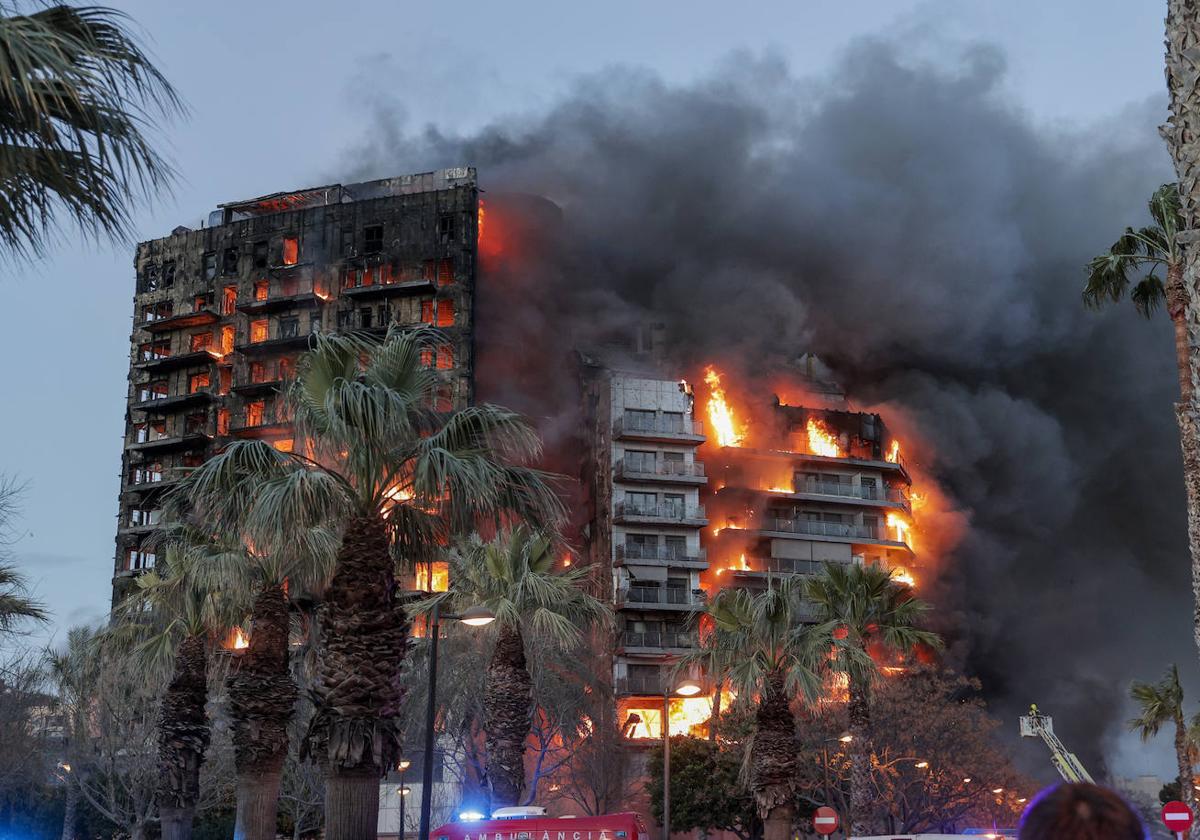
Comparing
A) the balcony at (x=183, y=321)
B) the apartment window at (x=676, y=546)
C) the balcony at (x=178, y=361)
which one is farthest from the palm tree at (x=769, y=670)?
the balcony at (x=183, y=321)

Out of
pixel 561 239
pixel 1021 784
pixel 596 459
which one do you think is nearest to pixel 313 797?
pixel 1021 784

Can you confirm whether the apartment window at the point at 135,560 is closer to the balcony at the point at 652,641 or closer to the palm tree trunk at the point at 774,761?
the balcony at the point at 652,641

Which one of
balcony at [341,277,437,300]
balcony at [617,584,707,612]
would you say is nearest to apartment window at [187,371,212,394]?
balcony at [341,277,437,300]

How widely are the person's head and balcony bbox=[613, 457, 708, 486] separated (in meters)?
90.8

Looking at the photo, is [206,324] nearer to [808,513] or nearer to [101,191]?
[808,513]

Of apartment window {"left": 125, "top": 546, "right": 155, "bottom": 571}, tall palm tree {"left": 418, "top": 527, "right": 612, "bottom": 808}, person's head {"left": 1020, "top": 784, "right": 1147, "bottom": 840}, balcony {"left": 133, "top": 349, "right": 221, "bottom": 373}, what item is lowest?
person's head {"left": 1020, "top": 784, "right": 1147, "bottom": 840}

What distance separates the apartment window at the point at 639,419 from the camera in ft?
318

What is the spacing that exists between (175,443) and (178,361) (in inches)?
297

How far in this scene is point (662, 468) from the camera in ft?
317

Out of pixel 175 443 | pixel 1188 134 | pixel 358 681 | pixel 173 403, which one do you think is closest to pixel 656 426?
pixel 175 443

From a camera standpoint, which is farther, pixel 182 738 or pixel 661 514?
pixel 661 514

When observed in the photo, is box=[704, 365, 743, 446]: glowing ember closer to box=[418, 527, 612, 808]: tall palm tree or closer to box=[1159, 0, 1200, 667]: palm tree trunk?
box=[418, 527, 612, 808]: tall palm tree

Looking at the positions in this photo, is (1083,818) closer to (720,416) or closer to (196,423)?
(720,416)

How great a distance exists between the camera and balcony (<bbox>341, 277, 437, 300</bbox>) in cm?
10388
